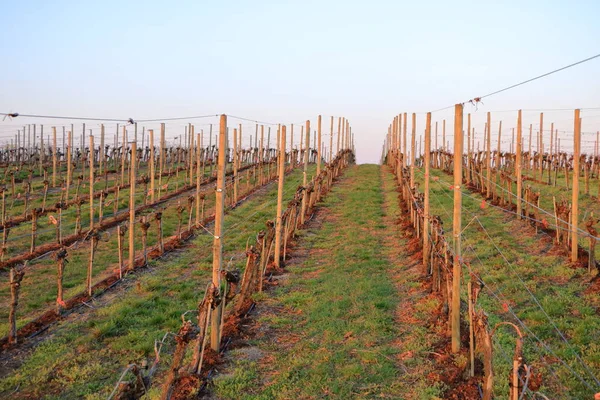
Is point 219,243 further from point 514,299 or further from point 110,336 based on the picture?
point 514,299

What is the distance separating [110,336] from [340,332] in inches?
145

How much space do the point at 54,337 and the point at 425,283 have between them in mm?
6759

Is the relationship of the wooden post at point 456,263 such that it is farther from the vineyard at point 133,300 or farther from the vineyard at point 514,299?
the vineyard at point 133,300

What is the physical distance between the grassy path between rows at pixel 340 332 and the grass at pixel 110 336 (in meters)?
1.27

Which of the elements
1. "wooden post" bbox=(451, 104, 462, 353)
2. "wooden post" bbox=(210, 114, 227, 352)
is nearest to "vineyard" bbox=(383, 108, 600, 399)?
"wooden post" bbox=(451, 104, 462, 353)

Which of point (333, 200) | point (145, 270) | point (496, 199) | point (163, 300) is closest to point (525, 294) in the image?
point (163, 300)

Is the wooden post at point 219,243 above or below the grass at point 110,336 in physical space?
above

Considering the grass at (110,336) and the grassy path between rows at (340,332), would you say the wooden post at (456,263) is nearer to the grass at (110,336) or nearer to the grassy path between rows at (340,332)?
the grassy path between rows at (340,332)

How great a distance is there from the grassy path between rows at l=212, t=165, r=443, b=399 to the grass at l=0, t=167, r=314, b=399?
127 cm

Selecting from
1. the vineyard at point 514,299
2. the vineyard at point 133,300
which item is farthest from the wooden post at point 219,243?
the vineyard at point 514,299

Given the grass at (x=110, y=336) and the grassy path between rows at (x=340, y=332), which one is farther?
the grass at (x=110, y=336)

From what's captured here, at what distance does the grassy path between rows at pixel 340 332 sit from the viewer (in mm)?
6293

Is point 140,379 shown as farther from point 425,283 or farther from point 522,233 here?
point 522,233

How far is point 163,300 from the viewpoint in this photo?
9922mm
